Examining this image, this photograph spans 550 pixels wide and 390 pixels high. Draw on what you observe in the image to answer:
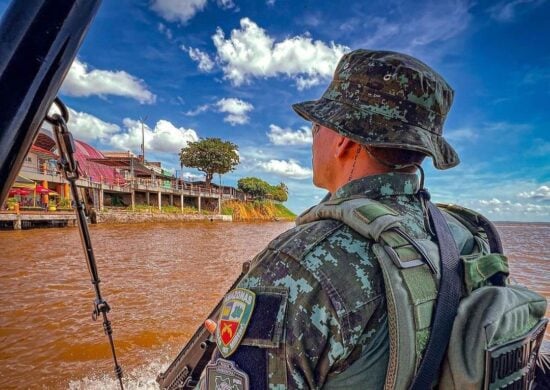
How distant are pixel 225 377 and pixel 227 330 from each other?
0.13 m

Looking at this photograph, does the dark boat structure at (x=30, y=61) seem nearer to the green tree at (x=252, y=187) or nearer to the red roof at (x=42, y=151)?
the red roof at (x=42, y=151)

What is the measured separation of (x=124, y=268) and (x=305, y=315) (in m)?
9.77

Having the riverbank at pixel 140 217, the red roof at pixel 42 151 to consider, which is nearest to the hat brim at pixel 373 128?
the riverbank at pixel 140 217

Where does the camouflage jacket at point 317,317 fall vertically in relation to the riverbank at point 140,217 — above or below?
above

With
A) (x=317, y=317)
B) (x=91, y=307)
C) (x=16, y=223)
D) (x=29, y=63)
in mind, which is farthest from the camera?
(x=16, y=223)

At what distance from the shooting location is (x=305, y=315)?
933 mm

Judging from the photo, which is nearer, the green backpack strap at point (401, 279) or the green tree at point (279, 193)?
the green backpack strap at point (401, 279)

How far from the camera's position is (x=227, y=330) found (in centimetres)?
102

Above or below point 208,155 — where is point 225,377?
below

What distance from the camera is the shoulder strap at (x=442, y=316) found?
937 millimetres

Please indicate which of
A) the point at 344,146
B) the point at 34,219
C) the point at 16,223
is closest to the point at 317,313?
the point at 344,146

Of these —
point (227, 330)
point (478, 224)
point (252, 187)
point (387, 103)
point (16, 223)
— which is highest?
point (252, 187)

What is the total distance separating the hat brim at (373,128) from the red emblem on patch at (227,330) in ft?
2.53

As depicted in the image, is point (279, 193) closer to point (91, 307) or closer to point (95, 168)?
point (95, 168)
